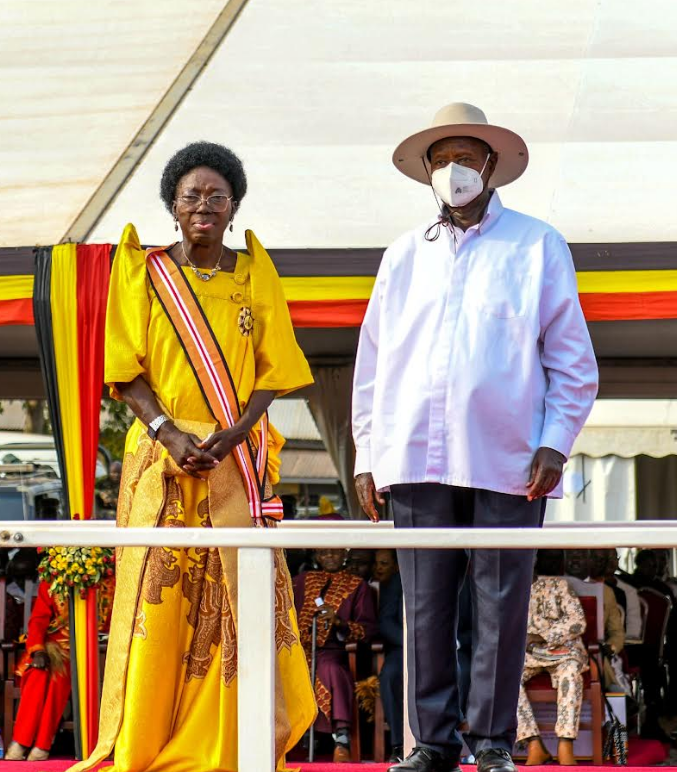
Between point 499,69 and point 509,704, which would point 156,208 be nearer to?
point 499,69

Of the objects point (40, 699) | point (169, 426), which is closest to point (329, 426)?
point (40, 699)

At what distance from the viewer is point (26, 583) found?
7.77 metres

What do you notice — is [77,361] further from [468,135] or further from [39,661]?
[468,135]

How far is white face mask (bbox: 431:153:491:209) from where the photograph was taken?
334cm

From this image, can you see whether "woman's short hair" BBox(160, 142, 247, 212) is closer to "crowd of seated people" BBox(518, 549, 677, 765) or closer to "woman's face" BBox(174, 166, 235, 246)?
"woman's face" BBox(174, 166, 235, 246)

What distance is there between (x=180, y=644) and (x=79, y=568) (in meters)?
2.50

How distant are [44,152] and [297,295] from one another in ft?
5.38

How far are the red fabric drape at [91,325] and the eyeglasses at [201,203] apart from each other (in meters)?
2.31

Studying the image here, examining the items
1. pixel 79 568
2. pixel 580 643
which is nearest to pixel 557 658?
pixel 580 643

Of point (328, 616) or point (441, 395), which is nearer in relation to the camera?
point (441, 395)

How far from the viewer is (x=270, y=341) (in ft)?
12.2

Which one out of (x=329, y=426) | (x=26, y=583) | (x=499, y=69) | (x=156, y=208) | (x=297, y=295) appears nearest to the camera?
(x=297, y=295)

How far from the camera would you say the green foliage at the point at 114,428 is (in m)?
14.9

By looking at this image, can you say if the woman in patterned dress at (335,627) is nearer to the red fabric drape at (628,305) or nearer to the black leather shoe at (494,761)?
the red fabric drape at (628,305)
